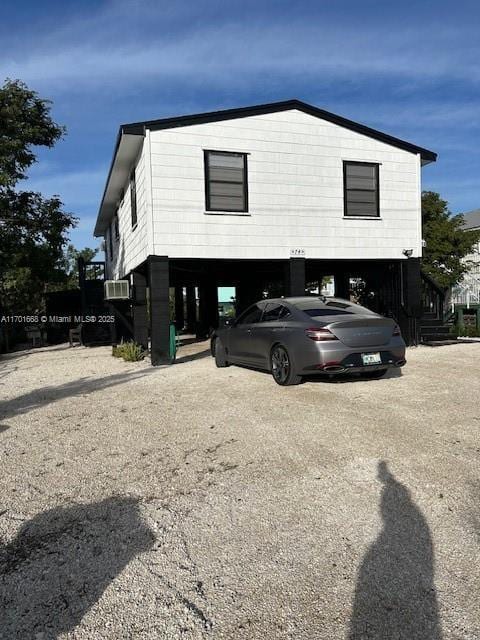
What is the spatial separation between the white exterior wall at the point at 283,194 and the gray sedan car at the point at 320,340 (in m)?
3.40

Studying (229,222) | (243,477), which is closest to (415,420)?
(243,477)

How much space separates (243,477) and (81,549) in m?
1.46

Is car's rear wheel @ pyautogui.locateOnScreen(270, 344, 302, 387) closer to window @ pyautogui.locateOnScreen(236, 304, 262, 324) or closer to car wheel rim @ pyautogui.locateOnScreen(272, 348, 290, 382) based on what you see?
car wheel rim @ pyautogui.locateOnScreen(272, 348, 290, 382)

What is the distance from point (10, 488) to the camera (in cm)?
397

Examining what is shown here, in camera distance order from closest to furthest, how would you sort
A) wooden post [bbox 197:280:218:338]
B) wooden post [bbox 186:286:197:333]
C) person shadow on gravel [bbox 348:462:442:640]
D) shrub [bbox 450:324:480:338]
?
1. person shadow on gravel [bbox 348:462:442:640]
2. shrub [bbox 450:324:480:338]
3. wooden post [bbox 197:280:218:338]
4. wooden post [bbox 186:286:197:333]

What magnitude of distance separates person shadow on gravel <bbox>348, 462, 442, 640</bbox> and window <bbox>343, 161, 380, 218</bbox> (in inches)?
418

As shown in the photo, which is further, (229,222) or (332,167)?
(332,167)

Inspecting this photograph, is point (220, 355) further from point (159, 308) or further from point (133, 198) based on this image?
point (133, 198)

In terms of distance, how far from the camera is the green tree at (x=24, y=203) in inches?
603

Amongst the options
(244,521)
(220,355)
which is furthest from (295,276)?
(244,521)

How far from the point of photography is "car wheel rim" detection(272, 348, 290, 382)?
25.6 feet

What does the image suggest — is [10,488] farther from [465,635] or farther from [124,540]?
[465,635]

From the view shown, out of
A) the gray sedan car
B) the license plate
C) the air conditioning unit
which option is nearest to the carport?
the air conditioning unit

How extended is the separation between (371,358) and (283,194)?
6.07m
